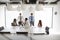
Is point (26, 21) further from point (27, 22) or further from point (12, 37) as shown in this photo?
point (12, 37)

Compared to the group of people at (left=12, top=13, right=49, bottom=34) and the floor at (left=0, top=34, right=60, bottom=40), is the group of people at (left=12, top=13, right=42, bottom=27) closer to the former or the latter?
the group of people at (left=12, top=13, right=49, bottom=34)

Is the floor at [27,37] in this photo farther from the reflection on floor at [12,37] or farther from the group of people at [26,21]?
the group of people at [26,21]

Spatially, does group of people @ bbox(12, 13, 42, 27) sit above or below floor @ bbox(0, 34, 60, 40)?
above

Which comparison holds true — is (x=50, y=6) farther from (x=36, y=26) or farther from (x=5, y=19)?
(x=5, y=19)

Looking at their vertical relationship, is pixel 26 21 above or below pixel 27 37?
above

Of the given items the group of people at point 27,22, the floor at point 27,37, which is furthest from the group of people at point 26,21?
the floor at point 27,37

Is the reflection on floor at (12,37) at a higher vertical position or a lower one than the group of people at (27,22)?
Result: lower

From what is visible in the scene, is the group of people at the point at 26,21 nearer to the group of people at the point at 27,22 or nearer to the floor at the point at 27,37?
the group of people at the point at 27,22

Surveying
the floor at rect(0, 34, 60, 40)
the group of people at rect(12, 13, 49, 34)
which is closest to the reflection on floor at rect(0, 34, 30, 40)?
the floor at rect(0, 34, 60, 40)

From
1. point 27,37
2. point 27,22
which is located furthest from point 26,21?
point 27,37

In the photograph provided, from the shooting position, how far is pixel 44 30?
70.9 inches

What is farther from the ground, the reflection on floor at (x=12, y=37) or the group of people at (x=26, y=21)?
the group of people at (x=26, y=21)

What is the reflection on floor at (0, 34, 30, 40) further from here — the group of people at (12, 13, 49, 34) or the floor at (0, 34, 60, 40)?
the group of people at (12, 13, 49, 34)

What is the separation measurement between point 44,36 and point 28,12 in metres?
0.40
